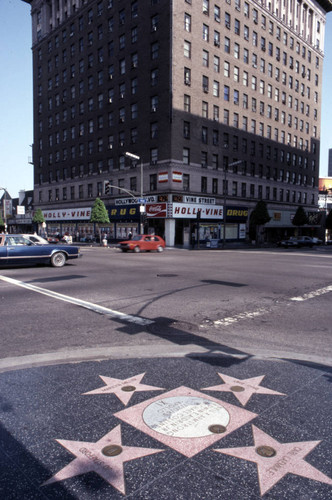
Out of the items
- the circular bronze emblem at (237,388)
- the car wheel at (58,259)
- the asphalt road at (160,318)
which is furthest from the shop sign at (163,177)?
the circular bronze emblem at (237,388)

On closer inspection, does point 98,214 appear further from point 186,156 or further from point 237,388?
point 237,388

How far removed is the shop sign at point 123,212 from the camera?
4260 cm

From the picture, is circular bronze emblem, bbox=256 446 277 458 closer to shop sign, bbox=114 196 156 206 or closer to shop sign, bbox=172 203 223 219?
shop sign, bbox=172 203 223 219

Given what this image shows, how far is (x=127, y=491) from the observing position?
2.36 m

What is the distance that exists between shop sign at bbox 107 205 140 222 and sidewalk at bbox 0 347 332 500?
1520 inches

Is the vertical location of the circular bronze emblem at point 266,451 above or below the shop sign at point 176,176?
below

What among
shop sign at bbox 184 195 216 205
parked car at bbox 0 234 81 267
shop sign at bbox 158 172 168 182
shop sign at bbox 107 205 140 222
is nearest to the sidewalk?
parked car at bbox 0 234 81 267

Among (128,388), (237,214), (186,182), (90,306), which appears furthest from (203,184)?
(128,388)

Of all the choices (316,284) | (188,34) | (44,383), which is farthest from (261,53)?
(44,383)

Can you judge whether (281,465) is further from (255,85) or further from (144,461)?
(255,85)

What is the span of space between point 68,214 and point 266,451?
54436 mm

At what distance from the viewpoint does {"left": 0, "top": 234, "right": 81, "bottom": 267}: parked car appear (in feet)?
47.2

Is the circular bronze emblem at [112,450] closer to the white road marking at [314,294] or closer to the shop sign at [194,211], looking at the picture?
the white road marking at [314,294]

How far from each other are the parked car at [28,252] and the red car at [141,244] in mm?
10573
